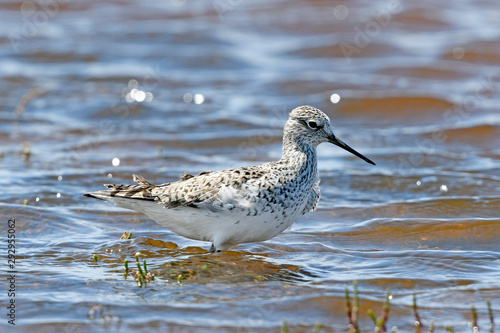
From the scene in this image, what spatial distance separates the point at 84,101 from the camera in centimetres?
1515

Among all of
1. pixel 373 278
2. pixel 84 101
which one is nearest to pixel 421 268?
pixel 373 278

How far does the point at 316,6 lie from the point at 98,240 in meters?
14.2

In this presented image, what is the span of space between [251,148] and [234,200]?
5494mm

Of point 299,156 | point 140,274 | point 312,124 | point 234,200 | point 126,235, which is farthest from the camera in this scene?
point 126,235

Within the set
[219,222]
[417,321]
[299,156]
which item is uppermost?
[299,156]

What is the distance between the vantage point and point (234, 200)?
24.5 feet

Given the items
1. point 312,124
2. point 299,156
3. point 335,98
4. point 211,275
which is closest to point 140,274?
point 211,275

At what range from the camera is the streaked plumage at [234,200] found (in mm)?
7453

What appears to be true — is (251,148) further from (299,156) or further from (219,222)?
(219,222)

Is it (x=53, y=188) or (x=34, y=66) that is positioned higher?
(x=34, y=66)

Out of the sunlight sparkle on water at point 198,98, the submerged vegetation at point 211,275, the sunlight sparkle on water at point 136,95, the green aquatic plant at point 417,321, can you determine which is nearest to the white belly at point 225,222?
the submerged vegetation at point 211,275

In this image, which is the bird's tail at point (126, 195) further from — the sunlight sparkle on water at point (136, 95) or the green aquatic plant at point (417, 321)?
the sunlight sparkle on water at point (136, 95)

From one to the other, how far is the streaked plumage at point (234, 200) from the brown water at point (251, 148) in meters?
0.44

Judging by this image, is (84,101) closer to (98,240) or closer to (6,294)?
(98,240)
